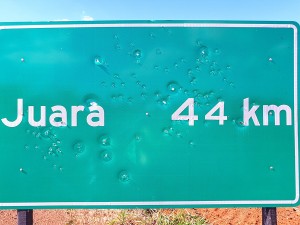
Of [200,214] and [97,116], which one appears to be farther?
[200,214]

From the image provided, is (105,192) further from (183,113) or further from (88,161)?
(183,113)

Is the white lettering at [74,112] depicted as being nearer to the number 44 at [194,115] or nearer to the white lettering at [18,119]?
the white lettering at [18,119]

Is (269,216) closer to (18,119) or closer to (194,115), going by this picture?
(194,115)

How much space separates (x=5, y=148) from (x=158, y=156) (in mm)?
820

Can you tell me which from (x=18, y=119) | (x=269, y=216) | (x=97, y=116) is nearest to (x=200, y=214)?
(x=269, y=216)

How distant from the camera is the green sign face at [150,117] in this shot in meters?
1.53

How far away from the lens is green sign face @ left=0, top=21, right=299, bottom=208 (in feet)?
5.00

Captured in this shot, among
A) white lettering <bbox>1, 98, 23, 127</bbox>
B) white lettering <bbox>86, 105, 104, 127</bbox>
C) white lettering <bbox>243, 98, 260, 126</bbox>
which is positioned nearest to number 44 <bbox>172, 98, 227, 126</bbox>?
white lettering <bbox>243, 98, 260, 126</bbox>

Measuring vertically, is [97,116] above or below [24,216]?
above

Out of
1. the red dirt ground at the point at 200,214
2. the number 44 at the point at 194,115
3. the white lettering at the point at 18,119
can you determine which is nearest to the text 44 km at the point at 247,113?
the number 44 at the point at 194,115

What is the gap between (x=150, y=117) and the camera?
1.54m

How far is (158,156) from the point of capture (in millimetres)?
1532

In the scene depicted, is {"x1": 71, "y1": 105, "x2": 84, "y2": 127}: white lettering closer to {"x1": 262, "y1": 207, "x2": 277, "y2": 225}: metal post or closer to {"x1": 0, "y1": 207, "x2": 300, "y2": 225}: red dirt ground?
{"x1": 262, "y1": 207, "x2": 277, "y2": 225}: metal post

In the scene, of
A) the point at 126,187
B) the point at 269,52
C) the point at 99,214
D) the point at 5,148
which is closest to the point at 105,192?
the point at 126,187
